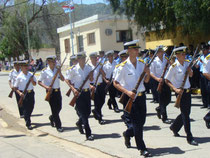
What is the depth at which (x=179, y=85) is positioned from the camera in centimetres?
618

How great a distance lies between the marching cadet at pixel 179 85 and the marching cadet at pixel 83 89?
1866mm

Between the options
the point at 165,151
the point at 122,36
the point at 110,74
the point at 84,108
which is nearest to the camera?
the point at 165,151

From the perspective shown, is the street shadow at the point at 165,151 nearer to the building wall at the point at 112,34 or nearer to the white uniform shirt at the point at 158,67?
the white uniform shirt at the point at 158,67

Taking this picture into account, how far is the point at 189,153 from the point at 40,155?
9.51 ft

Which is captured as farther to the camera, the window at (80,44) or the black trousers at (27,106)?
the window at (80,44)

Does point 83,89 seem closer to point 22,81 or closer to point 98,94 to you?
point 98,94

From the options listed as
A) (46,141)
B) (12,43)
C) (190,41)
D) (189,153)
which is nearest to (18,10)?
(12,43)

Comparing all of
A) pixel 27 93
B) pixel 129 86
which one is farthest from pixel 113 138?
pixel 27 93

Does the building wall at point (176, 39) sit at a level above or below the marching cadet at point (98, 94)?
above

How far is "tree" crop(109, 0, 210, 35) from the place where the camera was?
435 inches

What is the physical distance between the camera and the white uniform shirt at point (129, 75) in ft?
17.9

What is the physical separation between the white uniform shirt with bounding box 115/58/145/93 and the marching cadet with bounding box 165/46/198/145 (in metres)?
0.93

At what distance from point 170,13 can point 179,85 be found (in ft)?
23.7

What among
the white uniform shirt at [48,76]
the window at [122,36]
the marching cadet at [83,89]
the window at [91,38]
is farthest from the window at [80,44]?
the marching cadet at [83,89]
